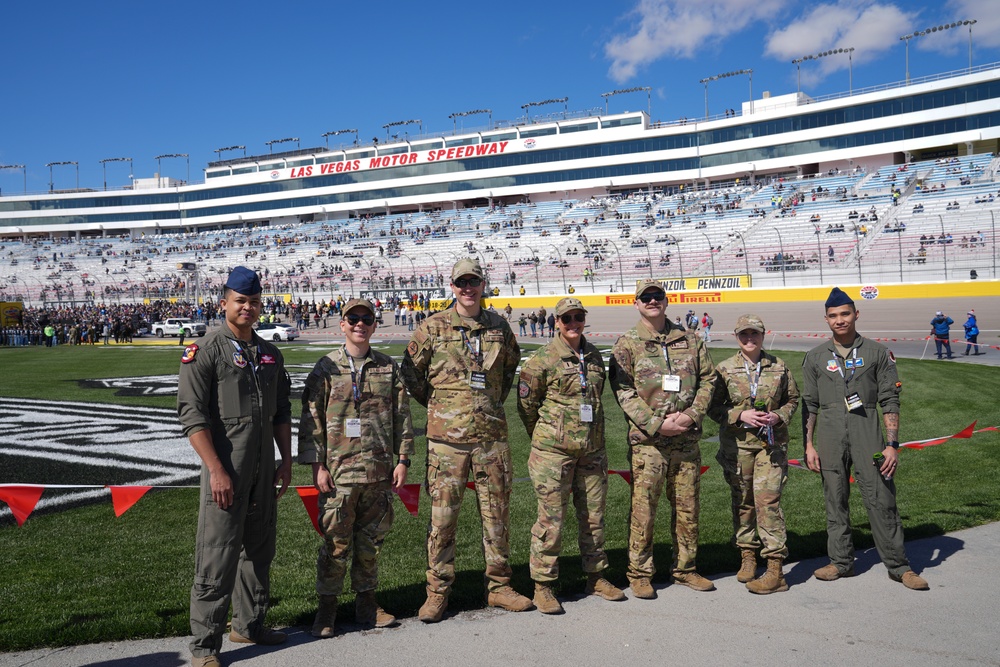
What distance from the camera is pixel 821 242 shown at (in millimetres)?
43406

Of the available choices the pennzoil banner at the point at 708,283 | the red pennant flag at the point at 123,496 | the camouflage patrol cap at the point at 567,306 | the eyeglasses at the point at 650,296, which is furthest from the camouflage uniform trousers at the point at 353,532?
the pennzoil banner at the point at 708,283

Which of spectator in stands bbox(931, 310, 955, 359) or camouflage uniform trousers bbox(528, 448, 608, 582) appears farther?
spectator in stands bbox(931, 310, 955, 359)

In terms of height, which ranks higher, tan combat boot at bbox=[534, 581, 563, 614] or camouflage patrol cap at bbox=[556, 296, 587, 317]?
camouflage patrol cap at bbox=[556, 296, 587, 317]

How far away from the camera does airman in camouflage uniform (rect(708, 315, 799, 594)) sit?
195 inches

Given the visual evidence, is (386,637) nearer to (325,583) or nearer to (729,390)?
(325,583)

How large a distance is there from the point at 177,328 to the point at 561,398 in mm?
43378

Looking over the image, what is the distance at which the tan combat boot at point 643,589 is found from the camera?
4676 millimetres

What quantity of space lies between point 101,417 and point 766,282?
1346 inches

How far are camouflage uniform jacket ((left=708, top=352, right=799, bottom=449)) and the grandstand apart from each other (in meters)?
35.7

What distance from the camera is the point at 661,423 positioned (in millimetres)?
4746

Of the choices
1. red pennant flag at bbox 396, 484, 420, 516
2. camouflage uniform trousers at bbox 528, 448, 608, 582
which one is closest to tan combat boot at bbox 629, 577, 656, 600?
camouflage uniform trousers at bbox 528, 448, 608, 582

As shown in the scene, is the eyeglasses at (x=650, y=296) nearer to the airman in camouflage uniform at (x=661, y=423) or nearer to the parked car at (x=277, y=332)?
the airman in camouflage uniform at (x=661, y=423)

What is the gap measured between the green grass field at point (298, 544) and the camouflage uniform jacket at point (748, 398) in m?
0.97

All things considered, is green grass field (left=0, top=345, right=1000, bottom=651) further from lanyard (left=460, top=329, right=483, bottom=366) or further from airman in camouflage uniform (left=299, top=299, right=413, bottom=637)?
lanyard (left=460, top=329, right=483, bottom=366)
